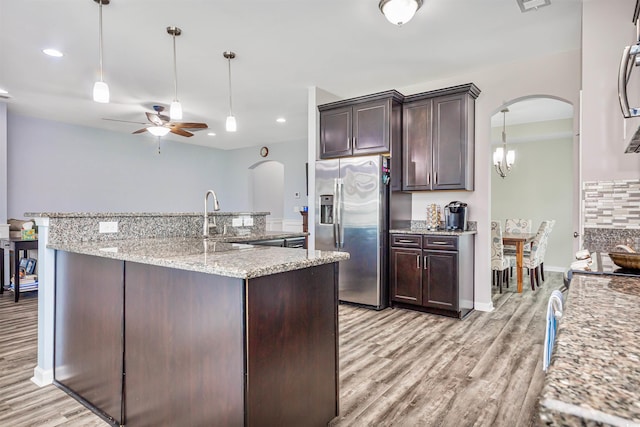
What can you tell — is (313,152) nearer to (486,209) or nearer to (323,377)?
(486,209)

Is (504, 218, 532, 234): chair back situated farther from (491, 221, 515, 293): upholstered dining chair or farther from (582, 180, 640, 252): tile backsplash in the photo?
(582, 180, 640, 252): tile backsplash

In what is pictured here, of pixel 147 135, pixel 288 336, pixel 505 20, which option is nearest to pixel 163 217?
pixel 288 336

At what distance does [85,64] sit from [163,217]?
2.42m

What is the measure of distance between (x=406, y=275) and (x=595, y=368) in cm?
358

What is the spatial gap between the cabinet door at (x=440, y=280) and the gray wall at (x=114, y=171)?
436 centimetres

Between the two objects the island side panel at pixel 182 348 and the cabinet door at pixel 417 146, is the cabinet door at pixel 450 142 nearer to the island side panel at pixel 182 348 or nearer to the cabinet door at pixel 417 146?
the cabinet door at pixel 417 146

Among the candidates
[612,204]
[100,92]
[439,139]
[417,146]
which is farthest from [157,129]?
[612,204]

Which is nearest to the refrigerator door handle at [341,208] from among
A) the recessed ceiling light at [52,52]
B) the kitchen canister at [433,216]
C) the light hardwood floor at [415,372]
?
the light hardwood floor at [415,372]

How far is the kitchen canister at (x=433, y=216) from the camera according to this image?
165 inches

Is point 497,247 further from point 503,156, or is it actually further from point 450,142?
point 503,156

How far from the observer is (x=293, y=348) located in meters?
1.54

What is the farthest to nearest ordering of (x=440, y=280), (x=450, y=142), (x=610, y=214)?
(x=450, y=142) → (x=440, y=280) → (x=610, y=214)

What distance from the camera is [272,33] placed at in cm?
323

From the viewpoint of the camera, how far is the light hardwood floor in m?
1.94
